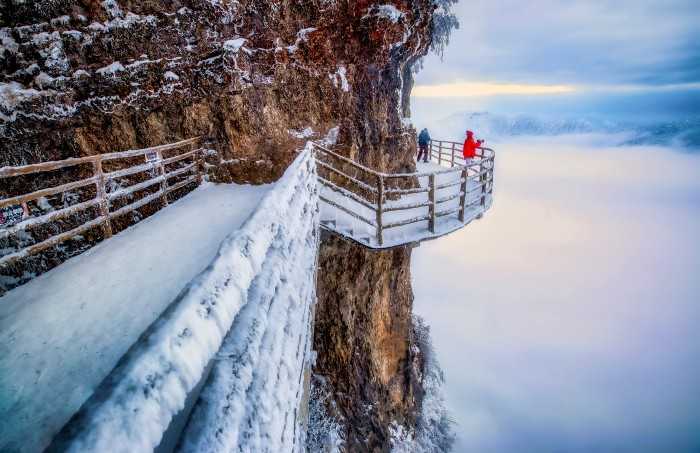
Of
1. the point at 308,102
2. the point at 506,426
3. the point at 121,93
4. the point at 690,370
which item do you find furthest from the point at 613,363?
the point at 121,93

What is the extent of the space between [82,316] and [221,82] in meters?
6.94

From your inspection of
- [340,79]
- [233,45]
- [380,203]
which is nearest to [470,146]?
[340,79]

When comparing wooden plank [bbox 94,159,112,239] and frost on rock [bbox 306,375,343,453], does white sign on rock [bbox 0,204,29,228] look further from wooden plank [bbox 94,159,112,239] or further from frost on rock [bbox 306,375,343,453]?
frost on rock [bbox 306,375,343,453]

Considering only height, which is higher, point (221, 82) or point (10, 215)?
point (221, 82)

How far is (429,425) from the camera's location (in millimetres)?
14523

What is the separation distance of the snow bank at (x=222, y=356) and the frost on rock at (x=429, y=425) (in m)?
11.9

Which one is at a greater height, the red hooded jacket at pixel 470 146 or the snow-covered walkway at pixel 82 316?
the red hooded jacket at pixel 470 146

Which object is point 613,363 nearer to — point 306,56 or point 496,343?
point 496,343

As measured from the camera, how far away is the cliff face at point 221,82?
786cm

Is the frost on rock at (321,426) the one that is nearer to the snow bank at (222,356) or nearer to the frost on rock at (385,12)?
the snow bank at (222,356)

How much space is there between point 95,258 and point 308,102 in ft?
20.5

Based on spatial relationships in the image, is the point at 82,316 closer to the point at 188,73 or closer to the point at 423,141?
the point at 188,73

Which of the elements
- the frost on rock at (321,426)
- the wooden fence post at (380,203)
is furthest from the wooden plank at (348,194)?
the frost on rock at (321,426)

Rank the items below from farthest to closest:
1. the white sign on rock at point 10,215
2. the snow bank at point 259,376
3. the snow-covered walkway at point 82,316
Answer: the white sign on rock at point 10,215 → the snow-covered walkway at point 82,316 → the snow bank at point 259,376
